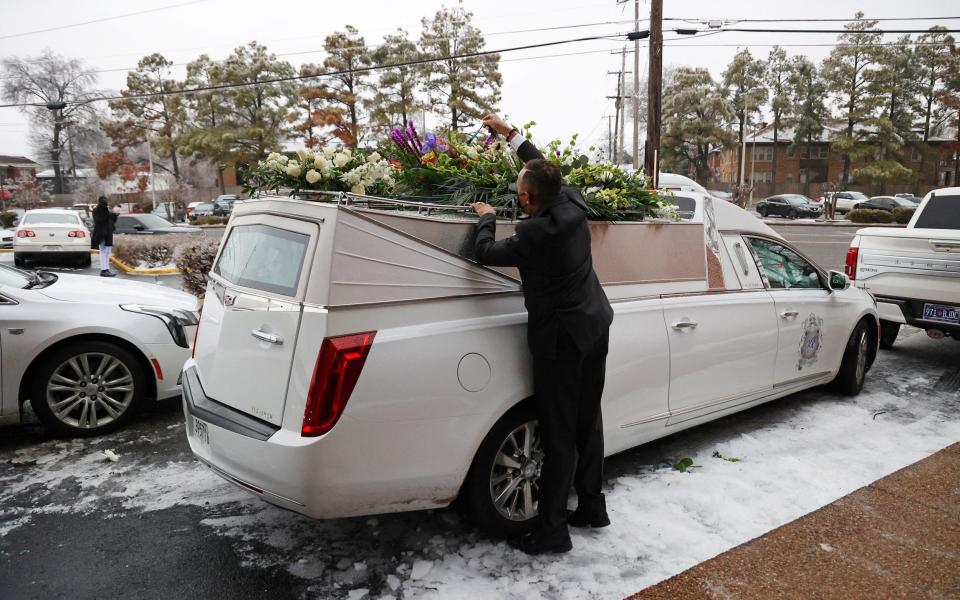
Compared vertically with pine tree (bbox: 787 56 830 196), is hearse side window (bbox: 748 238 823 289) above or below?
below

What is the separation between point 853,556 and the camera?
3186 mm

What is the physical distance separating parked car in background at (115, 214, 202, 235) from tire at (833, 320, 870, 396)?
1930cm

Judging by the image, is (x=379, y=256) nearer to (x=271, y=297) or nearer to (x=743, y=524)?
(x=271, y=297)

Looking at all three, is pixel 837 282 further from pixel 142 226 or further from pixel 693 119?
pixel 693 119

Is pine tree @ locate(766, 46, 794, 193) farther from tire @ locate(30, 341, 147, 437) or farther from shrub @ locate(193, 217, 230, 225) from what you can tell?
tire @ locate(30, 341, 147, 437)

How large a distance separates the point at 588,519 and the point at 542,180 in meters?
1.75

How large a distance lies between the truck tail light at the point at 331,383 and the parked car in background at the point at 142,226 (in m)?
19.7

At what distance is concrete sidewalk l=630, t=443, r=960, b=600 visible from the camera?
291 centimetres

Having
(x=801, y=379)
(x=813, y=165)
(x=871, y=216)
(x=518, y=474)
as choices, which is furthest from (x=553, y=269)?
(x=813, y=165)

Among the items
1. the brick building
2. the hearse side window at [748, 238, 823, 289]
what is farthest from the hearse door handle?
the brick building

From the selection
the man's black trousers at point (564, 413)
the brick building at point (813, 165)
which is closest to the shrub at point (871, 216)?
the brick building at point (813, 165)

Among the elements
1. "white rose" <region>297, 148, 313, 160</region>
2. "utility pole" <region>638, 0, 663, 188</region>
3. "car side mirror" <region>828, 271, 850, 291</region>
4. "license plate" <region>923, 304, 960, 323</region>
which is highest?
"utility pole" <region>638, 0, 663, 188</region>

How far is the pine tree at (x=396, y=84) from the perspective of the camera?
37312mm

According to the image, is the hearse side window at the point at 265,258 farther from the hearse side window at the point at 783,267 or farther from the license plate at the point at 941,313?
the license plate at the point at 941,313
